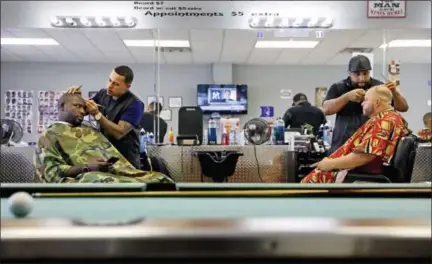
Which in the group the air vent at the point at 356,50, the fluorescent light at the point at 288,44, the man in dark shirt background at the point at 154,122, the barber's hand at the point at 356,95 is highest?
the fluorescent light at the point at 288,44

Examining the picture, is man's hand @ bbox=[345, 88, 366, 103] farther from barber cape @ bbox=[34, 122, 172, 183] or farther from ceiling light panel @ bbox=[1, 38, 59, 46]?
ceiling light panel @ bbox=[1, 38, 59, 46]

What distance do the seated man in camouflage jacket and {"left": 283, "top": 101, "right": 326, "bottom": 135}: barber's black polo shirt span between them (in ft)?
9.48

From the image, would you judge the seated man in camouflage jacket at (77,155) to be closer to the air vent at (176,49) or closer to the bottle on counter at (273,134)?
the bottle on counter at (273,134)

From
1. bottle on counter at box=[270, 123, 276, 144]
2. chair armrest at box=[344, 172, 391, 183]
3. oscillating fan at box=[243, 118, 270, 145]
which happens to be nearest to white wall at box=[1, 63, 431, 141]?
bottle on counter at box=[270, 123, 276, 144]

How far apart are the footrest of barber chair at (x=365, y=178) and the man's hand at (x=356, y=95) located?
0.68m

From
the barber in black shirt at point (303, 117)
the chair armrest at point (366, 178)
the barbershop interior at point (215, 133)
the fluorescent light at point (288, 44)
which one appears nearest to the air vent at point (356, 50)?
the barbershop interior at point (215, 133)

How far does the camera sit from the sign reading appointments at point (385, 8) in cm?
581

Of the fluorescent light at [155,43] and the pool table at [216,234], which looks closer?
the pool table at [216,234]

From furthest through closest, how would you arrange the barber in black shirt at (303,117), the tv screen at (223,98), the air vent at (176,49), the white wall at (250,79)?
the tv screen at (223,98) → the white wall at (250,79) → the air vent at (176,49) → the barber in black shirt at (303,117)

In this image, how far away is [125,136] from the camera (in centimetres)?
333

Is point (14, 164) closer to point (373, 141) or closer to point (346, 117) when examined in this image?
point (346, 117)

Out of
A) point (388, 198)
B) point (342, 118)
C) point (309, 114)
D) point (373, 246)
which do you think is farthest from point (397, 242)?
point (309, 114)

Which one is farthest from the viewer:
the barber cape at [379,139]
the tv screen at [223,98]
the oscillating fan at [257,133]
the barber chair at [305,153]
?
the tv screen at [223,98]

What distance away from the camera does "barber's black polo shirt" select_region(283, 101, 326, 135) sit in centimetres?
563
